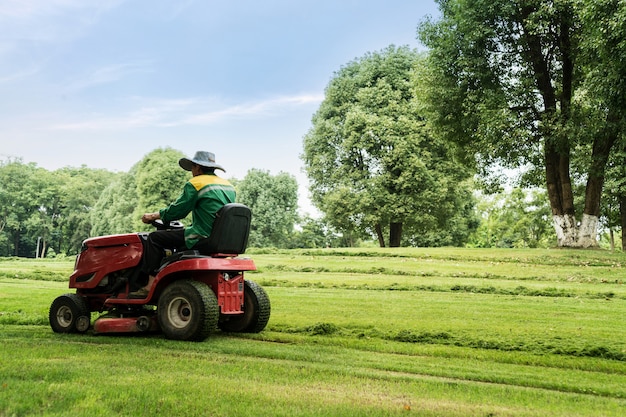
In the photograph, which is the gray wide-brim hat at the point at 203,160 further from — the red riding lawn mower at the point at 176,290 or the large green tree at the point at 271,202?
the large green tree at the point at 271,202

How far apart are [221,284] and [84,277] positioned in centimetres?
221

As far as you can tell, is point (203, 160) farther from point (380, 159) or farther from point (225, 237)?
point (380, 159)

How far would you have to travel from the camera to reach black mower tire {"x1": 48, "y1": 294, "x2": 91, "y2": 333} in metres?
8.27

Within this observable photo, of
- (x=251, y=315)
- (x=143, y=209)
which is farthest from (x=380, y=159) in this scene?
(x=143, y=209)

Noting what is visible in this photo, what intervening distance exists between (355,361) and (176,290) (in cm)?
252

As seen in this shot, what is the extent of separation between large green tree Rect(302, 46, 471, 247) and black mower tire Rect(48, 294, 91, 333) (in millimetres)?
26747

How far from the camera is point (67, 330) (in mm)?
8266

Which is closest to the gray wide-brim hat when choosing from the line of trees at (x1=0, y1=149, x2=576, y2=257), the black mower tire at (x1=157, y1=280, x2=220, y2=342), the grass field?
the black mower tire at (x1=157, y1=280, x2=220, y2=342)

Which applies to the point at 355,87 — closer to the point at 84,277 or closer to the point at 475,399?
the point at 84,277

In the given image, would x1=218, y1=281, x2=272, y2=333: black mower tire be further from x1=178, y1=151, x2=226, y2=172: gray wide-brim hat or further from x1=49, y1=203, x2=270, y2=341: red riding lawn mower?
x1=178, y1=151, x2=226, y2=172: gray wide-brim hat

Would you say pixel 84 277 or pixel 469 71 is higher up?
pixel 469 71

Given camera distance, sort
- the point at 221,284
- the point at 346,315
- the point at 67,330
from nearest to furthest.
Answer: the point at 221,284, the point at 67,330, the point at 346,315

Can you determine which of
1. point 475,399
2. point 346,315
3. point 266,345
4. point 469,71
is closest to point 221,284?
point 266,345

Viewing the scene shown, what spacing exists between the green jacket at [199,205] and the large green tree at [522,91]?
675 inches
